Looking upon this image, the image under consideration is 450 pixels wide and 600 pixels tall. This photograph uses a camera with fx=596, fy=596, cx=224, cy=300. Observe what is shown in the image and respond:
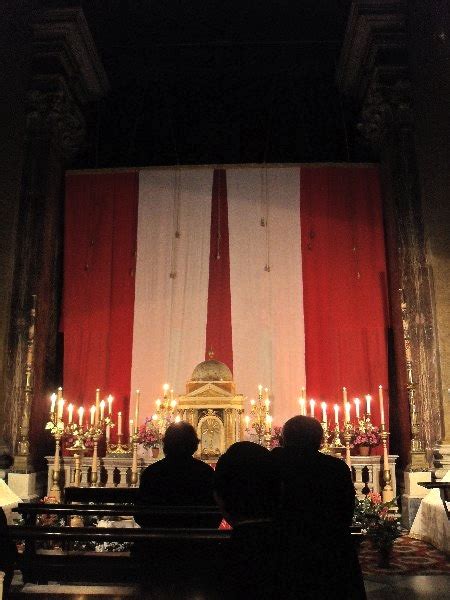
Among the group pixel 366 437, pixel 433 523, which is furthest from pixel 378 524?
pixel 366 437

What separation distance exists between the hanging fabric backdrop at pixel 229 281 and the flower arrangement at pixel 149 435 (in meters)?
0.96

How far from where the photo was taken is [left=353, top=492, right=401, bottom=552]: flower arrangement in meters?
4.95

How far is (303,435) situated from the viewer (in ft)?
7.84

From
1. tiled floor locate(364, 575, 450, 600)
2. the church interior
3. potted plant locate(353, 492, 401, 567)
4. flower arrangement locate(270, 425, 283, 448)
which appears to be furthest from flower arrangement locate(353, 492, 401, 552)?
flower arrangement locate(270, 425, 283, 448)

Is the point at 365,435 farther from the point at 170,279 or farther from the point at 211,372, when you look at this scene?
the point at 170,279

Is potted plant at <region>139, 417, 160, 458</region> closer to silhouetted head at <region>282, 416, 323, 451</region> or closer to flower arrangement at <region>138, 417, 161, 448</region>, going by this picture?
flower arrangement at <region>138, 417, 161, 448</region>

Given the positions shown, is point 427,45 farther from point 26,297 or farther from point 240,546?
point 240,546

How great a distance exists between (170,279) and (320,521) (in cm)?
712

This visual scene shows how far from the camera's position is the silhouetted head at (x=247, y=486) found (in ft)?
6.35

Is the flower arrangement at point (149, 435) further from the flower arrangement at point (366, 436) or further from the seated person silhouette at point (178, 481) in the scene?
the seated person silhouette at point (178, 481)

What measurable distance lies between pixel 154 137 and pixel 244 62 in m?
2.08

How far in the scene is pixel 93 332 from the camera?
8.76 metres

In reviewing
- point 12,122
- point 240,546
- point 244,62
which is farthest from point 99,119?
point 240,546

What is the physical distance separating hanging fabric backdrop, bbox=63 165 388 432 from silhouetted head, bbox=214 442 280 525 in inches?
251
